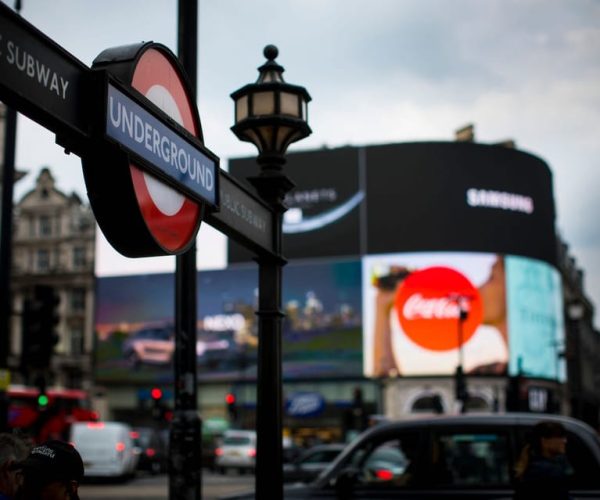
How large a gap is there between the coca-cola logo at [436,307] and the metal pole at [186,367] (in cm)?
5478

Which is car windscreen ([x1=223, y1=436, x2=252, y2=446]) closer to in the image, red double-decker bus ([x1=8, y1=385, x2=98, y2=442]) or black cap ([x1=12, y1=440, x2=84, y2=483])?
red double-decker bus ([x1=8, y1=385, x2=98, y2=442])

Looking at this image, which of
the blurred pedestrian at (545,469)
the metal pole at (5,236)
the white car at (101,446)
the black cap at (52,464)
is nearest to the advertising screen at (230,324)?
the white car at (101,446)

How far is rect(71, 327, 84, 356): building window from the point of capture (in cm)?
7731

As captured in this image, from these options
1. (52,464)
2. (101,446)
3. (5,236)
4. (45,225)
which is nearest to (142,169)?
(52,464)

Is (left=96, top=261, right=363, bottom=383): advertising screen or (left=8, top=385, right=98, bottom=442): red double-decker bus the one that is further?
(left=96, top=261, right=363, bottom=383): advertising screen

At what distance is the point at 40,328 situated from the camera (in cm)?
1725

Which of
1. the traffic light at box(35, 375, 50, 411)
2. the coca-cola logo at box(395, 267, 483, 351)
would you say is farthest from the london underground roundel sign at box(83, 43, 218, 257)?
the coca-cola logo at box(395, 267, 483, 351)

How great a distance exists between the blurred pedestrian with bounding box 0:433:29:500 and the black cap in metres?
0.81

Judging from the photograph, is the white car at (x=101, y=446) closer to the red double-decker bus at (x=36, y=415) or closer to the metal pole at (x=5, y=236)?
the red double-decker bus at (x=36, y=415)

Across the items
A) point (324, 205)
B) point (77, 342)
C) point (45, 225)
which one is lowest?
point (77, 342)

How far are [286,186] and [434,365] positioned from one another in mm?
56562

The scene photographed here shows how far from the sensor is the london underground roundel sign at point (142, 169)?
13.5ft

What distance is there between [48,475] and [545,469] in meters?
3.28

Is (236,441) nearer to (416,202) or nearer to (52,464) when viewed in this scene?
(416,202)
